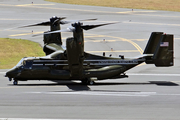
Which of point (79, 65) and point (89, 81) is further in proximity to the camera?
point (89, 81)

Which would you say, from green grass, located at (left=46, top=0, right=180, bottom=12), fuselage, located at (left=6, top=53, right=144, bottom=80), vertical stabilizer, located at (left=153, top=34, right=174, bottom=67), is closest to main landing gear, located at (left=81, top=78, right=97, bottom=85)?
fuselage, located at (left=6, top=53, right=144, bottom=80)

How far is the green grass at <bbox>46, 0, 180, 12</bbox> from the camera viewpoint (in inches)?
2809

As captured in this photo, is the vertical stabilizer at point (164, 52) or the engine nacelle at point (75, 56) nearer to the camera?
the engine nacelle at point (75, 56)

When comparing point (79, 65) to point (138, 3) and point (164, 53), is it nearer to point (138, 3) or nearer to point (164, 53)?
point (164, 53)

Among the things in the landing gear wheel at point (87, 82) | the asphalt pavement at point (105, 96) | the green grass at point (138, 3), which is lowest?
the asphalt pavement at point (105, 96)

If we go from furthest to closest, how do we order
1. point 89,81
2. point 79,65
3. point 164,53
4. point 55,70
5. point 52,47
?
point 52,47 < point 164,53 < point 89,81 < point 55,70 < point 79,65

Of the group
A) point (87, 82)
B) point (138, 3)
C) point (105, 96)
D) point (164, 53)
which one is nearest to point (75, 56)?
point (87, 82)

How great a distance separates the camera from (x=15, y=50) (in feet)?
143

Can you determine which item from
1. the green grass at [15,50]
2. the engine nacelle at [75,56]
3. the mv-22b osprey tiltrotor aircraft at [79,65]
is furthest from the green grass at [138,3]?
the engine nacelle at [75,56]

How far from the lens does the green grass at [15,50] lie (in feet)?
129

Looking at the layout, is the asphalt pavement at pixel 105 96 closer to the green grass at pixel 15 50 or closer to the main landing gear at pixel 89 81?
the main landing gear at pixel 89 81

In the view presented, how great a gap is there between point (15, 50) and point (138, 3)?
38.8 m

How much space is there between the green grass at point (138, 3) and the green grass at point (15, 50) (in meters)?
30.3

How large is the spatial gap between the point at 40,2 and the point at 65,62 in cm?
5400
